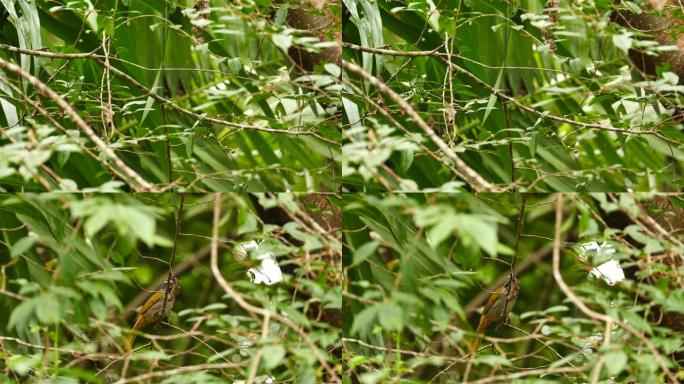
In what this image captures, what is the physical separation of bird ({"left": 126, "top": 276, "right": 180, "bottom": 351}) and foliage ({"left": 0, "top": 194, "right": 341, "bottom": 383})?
20 mm

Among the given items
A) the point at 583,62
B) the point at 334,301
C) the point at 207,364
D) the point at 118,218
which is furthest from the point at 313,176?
the point at 118,218

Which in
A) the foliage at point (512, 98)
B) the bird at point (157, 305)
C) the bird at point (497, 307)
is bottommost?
the bird at point (497, 307)

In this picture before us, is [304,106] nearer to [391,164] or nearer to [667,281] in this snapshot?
[391,164]

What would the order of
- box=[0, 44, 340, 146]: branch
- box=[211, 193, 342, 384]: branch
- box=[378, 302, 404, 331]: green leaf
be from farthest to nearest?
box=[0, 44, 340, 146]: branch, box=[378, 302, 404, 331]: green leaf, box=[211, 193, 342, 384]: branch

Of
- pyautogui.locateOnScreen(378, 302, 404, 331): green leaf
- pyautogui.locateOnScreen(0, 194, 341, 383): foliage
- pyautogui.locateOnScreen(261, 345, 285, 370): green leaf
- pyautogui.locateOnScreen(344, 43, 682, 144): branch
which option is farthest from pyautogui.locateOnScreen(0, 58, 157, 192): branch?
pyautogui.locateOnScreen(344, 43, 682, 144): branch

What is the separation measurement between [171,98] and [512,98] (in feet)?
3.29

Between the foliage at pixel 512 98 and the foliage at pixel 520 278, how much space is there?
0.31ft

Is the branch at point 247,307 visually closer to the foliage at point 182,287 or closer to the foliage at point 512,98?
the foliage at point 182,287

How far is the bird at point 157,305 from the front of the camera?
7.90ft

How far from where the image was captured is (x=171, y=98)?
2436mm

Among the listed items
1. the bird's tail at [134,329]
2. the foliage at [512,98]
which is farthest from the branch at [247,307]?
the foliage at [512,98]

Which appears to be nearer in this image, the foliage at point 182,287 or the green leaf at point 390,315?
the green leaf at point 390,315

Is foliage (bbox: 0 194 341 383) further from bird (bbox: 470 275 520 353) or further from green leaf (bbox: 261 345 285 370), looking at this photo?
bird (bbox: 470 275 520 353)

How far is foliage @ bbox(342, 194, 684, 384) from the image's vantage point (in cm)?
225
